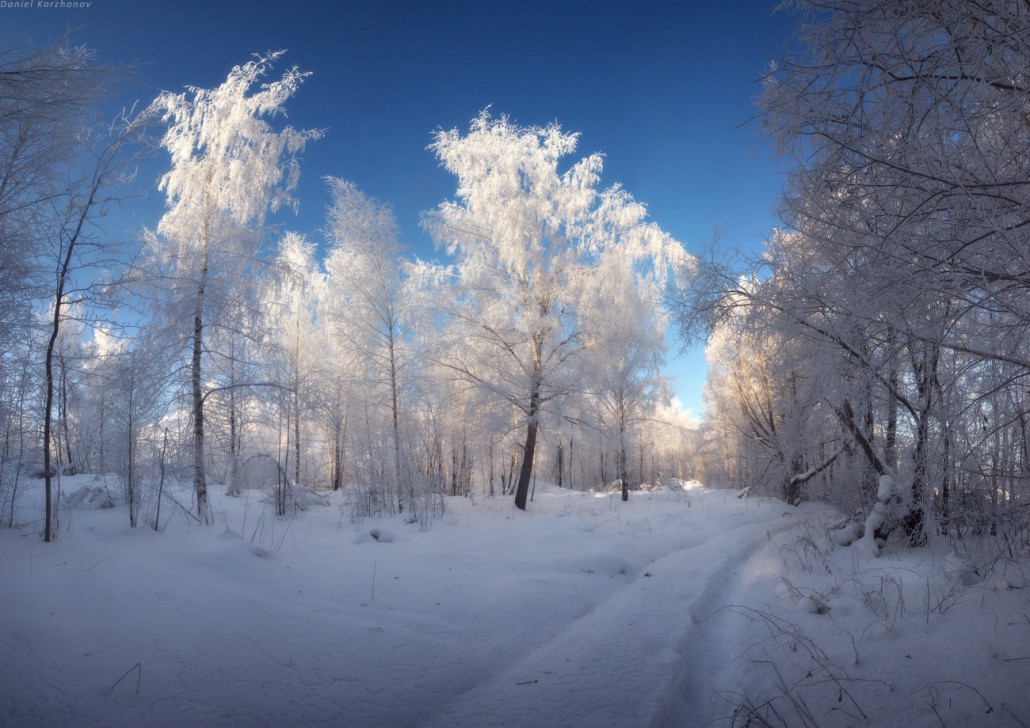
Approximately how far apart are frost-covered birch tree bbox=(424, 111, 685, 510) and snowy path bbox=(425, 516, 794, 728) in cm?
699

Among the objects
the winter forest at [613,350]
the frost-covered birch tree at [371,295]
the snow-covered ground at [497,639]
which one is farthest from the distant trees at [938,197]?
the frost-covered birch tree at [371,295]

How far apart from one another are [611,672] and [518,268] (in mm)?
9683

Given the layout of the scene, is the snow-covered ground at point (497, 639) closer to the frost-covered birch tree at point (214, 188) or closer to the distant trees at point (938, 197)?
the distant trees at point (938, 197)

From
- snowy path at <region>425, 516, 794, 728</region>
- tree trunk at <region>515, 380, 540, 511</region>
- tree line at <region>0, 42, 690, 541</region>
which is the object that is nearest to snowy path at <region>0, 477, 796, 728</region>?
snowy path at <region>425, 516, 794, 728</region>

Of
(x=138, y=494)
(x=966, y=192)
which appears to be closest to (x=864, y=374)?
(x=966, y=192)

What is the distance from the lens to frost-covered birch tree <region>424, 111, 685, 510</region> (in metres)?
10.8

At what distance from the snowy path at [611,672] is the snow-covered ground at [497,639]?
0.01 metres

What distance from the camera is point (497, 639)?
293 centimetres

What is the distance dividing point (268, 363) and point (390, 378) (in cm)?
276

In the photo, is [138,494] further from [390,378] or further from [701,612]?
[701,612]

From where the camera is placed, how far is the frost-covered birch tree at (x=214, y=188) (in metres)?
8.05

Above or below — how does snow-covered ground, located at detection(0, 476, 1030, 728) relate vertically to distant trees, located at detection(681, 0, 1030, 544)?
below

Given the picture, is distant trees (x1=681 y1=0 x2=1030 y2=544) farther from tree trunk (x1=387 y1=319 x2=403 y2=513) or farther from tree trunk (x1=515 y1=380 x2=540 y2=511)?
tree trunk (x1=387 y1=319 x2=403 y2=513)

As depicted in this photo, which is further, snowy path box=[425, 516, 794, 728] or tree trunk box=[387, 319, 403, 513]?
tree trunk box=[387, 319, 403, 513]
